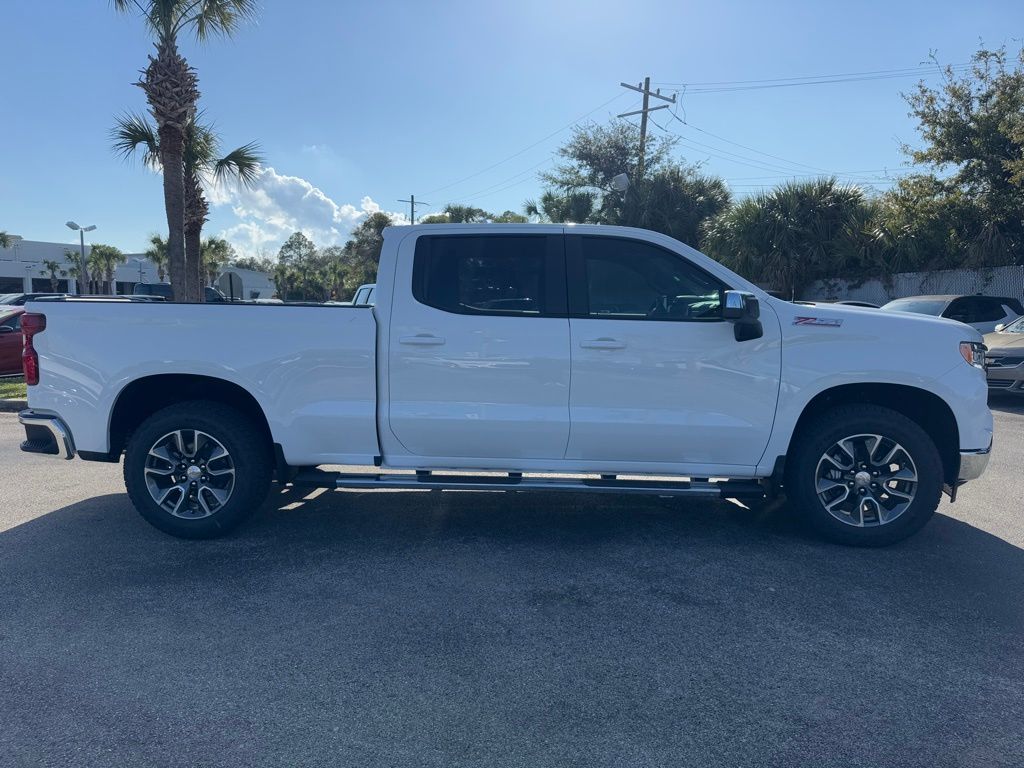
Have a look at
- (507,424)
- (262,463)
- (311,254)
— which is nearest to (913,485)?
(507,424)

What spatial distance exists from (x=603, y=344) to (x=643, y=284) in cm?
55

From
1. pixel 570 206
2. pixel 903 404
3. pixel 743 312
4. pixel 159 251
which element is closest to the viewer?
pixel 743 312

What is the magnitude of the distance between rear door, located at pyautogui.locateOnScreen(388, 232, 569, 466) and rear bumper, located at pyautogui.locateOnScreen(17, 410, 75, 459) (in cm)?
223

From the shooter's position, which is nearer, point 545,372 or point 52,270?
point 545,372

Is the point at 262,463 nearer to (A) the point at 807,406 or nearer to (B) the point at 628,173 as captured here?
(A) the point at 807,406

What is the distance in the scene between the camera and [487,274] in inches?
191

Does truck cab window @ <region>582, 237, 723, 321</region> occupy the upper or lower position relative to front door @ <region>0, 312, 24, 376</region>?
upper

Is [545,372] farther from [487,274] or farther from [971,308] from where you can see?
[971,308]

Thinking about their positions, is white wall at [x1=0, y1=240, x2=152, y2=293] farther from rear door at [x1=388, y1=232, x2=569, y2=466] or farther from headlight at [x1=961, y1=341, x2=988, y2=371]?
headlight at [x1=961, y1=341, x2=988, y2=371]

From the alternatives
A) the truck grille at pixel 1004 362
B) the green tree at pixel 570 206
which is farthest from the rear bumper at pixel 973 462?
the green tree at pixel 570 206

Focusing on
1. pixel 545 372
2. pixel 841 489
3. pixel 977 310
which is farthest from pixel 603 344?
pixel 977 310

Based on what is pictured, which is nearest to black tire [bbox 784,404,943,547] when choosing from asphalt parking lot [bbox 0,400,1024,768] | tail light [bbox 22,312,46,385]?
asphalt parking lot [bbox 0,400,1024,768]

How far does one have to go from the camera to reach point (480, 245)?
492 centimetres

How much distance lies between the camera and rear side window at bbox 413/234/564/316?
4.78 m
